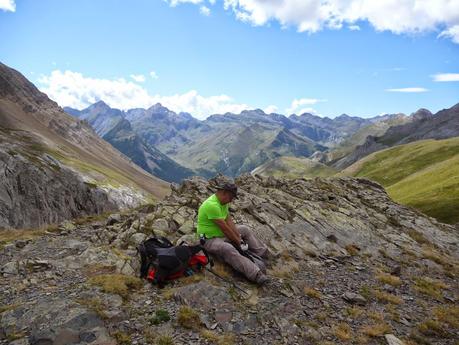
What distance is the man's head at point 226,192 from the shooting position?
16592 millimetres

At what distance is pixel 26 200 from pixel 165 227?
7305cm

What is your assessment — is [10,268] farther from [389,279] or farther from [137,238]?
[389,279]

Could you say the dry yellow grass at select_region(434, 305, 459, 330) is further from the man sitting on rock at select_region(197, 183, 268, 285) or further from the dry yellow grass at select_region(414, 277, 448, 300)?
the man sitting on rock at select_region(197, 183, 268, 285)

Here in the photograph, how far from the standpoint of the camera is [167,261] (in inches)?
599

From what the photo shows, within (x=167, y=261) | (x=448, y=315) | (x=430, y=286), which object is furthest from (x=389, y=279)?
(x=167, y=261)

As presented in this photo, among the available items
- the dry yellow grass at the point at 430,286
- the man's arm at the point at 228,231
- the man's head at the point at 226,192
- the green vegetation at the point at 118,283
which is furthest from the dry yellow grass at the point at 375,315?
the green vegetation at the point at 118,283

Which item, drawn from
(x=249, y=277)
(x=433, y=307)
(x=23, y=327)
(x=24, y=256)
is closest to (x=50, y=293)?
(x=23, y=327)

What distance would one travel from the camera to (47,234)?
22.9 m

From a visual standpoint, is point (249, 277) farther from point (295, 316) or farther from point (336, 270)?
point (336, 270)

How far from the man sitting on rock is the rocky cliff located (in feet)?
1.88

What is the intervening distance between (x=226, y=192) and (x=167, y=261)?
157 inches

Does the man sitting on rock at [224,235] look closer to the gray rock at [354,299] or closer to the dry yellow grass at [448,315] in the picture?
the gray rock at [354,299]

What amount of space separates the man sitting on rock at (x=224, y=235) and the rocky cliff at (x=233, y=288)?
57 centimetres

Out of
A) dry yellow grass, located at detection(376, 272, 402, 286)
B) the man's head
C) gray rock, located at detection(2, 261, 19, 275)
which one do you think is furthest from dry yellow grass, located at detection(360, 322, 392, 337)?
gray rock, located at detection(2, 261, 19, 275)
